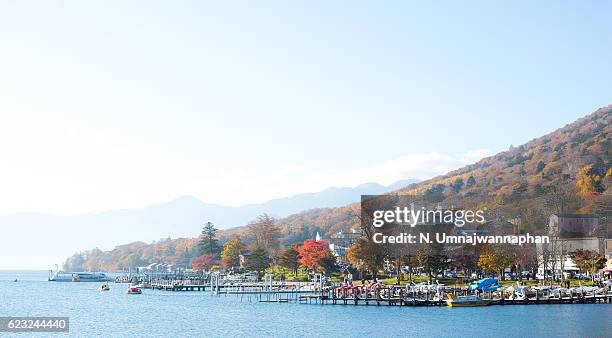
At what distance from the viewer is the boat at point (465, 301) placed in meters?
83.0

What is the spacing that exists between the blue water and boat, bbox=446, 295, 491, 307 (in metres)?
1.27

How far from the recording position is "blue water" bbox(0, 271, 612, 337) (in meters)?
62.2

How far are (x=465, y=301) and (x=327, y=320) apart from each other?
19.6 m

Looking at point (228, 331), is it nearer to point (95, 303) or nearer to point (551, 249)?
point (95, 303)

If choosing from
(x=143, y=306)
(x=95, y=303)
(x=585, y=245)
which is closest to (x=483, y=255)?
(x=585, y=245)

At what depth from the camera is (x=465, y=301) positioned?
274ft

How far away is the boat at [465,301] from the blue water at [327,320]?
1.27 meters

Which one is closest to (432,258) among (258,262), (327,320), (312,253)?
(312,253)

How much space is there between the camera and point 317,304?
301 ft

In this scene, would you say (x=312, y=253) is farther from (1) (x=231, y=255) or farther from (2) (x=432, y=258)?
(1) (x=231, y=255)

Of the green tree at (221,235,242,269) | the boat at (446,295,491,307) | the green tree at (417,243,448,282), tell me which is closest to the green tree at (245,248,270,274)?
the green tree at (221,235,242,269)

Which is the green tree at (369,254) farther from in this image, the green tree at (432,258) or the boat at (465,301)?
the boat at (465,301)

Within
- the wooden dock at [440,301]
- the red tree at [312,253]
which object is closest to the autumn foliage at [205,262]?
the red tree at [312,253]

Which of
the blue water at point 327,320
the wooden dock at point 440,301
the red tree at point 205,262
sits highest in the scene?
the red tree at point 205,262
